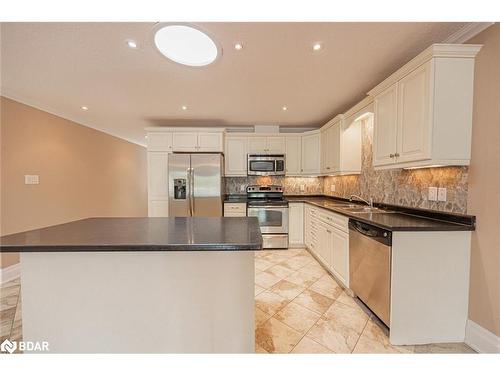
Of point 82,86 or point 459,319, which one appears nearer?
point 459,319

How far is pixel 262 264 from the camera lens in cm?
333

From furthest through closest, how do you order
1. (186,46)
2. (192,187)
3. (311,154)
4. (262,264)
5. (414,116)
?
(311,154), (192,187), (262,264), (186,46), (414,116)

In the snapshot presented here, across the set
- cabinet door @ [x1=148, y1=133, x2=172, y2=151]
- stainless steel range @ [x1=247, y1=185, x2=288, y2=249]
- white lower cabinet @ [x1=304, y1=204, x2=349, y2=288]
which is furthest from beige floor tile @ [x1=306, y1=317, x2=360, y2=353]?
cabinet door @ [x1=148, y1=133, x2=172, y2=151]

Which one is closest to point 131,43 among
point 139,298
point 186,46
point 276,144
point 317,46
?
point 186,46

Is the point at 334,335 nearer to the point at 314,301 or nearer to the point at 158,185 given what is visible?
the point at 314,301

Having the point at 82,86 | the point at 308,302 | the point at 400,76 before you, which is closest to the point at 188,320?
the point at 308,302

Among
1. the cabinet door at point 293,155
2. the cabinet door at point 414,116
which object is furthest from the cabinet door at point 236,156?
the cabinet door at point 414,116

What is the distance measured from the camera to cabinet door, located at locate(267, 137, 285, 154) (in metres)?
4.38

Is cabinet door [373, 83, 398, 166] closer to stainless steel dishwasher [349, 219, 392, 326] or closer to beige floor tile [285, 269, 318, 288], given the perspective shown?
stainless steel dishwasher [349, 219, 392, 326]

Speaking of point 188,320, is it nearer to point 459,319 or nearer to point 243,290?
point 243,290

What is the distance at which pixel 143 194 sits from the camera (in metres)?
6.95

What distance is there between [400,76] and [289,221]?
276 cm

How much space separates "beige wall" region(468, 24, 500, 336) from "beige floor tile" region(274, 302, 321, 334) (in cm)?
124

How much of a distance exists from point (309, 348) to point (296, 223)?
2.51 meters
